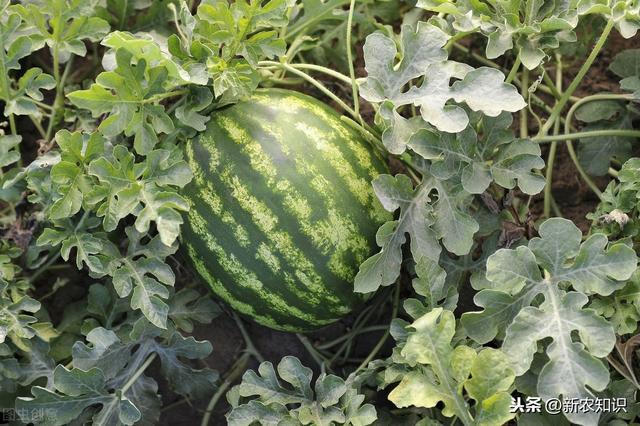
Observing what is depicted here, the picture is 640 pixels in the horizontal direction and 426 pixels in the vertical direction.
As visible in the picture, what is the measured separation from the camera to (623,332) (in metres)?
1.53

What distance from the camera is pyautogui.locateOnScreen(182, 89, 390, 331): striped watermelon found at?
1.61 metres

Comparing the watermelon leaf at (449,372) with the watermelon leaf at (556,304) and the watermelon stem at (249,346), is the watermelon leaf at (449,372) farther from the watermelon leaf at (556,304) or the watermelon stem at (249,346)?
the watermelon stem at (249,346)

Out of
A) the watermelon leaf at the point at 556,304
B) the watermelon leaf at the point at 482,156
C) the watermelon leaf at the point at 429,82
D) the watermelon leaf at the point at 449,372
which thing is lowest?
the watermelon leaf at the point at 449,372

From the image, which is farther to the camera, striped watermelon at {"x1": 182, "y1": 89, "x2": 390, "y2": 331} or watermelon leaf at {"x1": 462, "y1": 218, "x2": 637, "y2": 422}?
striped watermelon at {"x1": 182, "y1": 89, "x2": 390, "y2": 331}

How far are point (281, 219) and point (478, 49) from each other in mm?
A: 921

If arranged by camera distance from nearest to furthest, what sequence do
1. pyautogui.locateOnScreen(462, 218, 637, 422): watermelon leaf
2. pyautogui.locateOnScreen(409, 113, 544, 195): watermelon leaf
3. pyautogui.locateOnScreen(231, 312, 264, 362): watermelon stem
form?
pyautogui.locateOnScreen(462, 218, 637, 422): watermelon leaf, pyautogui.locateOnScreen(409, 113, 544, 195): watermelon leaf, pyautogui.locateOnScreen(231, 312, 264, 362): watermelon stem

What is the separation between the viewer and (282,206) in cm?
160

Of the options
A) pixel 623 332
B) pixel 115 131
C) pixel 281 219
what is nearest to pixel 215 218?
pixel 281 219

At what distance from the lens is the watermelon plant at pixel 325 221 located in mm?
1495

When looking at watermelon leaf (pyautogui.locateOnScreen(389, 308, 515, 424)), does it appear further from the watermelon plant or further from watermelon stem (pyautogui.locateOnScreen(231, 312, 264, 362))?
watermelon stem (pyautogui.locateOnScreen(231, 312, 264, 362))

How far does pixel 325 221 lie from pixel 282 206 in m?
0.10

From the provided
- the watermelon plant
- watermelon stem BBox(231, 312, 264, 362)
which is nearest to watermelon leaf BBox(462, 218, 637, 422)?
the watermelon plant

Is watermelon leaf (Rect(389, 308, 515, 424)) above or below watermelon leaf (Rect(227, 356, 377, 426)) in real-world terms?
above

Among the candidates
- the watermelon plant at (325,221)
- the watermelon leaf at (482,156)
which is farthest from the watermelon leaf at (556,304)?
the watermelon leaf at (482,156)
